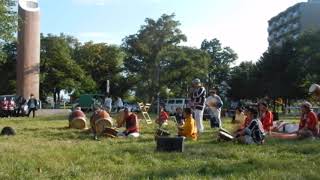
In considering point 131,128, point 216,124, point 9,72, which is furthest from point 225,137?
point 9,72

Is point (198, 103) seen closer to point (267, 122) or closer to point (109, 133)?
point (267, 122)

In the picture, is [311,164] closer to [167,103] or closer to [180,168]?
[180,168]

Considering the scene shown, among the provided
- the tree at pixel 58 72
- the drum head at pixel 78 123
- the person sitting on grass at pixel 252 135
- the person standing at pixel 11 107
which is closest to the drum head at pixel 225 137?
the person sitting on grass at pixel 252 135

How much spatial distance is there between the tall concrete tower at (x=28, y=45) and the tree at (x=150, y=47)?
2627 cm

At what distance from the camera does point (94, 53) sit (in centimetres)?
9981

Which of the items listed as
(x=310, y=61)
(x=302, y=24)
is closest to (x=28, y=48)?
(x=310, y=61)

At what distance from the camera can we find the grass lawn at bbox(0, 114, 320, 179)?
9.66 meters

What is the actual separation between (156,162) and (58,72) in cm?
7906

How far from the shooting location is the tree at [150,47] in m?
82.2

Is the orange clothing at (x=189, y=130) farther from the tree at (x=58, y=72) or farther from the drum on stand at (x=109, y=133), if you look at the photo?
the tree at (x=58, y=72)

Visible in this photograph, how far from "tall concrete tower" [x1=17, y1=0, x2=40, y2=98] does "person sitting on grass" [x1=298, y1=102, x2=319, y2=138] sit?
139 feet

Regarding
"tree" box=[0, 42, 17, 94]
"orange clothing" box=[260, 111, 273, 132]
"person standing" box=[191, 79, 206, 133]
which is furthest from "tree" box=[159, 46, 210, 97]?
"orange clothing" box=[260, 111, 273, 132]

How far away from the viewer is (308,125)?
18.1 meters

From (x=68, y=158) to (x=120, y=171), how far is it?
216cm
